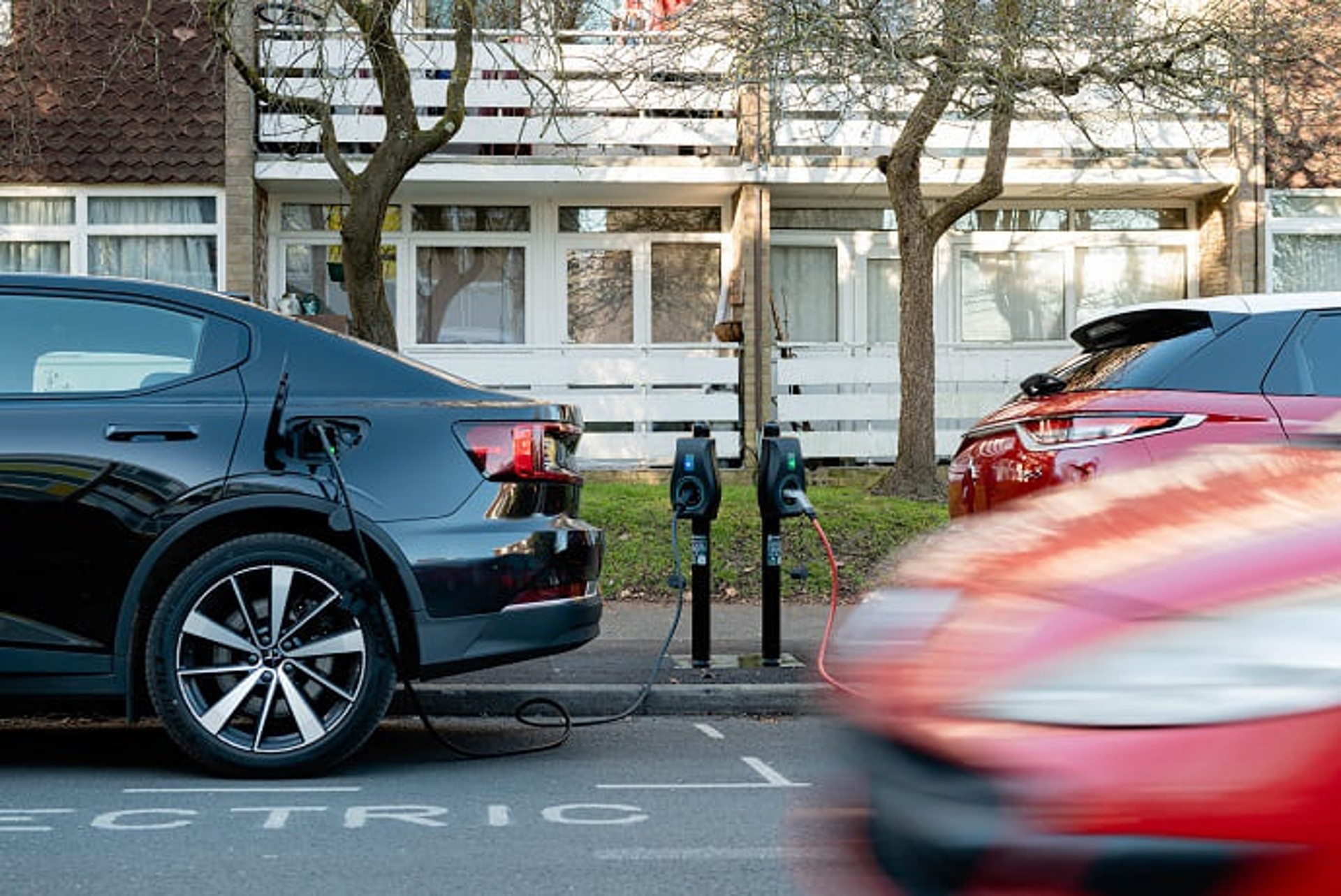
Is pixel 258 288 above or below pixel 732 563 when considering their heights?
above

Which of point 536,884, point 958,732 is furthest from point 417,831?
point 958,732

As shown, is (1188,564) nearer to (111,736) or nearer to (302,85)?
(111,736)

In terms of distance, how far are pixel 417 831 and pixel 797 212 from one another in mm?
15666

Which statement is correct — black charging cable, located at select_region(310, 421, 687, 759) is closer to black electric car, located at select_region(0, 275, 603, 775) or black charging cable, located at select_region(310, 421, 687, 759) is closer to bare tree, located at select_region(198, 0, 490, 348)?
black electric car, located at select_region(0, 275, 603, 775)

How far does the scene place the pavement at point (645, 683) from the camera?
8.00 m

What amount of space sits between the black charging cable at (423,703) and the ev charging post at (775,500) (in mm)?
468

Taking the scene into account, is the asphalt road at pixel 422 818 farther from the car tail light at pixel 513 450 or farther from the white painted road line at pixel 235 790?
the car tail light at pixel 513 450

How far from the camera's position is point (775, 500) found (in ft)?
27.9

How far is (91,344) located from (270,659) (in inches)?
56.6

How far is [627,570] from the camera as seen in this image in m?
12.1

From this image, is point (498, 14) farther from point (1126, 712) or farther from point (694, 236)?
point (1126, 712)

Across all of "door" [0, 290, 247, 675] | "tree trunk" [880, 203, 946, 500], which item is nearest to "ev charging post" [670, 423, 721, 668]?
"door" [0, 290, 247, 675]

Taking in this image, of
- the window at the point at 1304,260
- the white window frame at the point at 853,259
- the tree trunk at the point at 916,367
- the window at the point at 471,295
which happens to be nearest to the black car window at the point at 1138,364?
the tree trunk at the point at 916,367

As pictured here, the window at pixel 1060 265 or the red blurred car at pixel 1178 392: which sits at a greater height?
the window at pixel 1060 265
